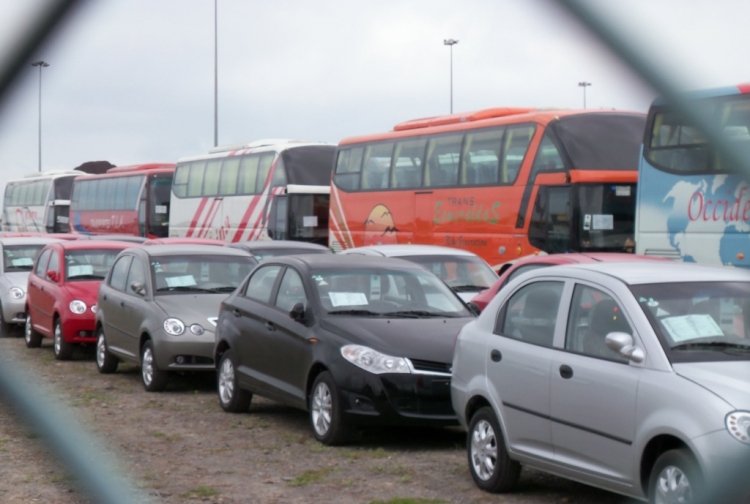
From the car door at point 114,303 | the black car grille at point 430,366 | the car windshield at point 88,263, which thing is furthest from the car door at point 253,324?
the car windshield at point 88,263

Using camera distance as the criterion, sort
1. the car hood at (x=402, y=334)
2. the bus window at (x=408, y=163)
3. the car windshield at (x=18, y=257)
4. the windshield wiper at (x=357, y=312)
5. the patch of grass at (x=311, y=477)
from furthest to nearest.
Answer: the bus window at (x=408, y=163)
the car windshield at (x=18, y=257)
the windshield wiper at (x=357, y=312)
the car hood at (x=402, y=334)
the patch of grass at (x=311, y=477)

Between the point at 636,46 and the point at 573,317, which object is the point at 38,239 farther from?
the point at 636,46

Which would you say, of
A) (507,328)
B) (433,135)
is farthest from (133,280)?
(433,135)

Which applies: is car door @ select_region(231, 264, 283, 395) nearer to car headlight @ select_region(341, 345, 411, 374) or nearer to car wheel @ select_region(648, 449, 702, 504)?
car headlight @ select_region(341, 345, 411, 374)

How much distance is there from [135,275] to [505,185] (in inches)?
288

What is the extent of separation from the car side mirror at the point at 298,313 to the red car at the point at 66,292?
6401 mm

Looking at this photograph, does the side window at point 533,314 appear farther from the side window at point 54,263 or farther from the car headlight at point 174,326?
the side window at point 54,263

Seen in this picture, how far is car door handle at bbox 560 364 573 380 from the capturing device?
6.70 m

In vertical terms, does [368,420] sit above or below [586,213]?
below

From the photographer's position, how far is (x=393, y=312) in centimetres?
982

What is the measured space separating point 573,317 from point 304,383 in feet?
10.3

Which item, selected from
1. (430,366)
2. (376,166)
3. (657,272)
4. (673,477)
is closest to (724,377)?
(673,477)

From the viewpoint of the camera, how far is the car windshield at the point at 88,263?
16234 millimetres

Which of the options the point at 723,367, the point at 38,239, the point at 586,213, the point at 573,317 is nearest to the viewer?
the point at 723,367
